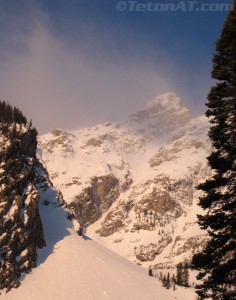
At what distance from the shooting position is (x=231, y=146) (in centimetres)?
2411

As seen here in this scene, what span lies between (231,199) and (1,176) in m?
58.1

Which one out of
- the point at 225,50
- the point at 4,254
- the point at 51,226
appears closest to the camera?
the point at 225,50

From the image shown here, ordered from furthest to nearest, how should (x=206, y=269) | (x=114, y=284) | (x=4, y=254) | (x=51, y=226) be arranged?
(x=51, y=226) → (x=114, y=284) → (x=4, y=254) → (x=206, y=269)

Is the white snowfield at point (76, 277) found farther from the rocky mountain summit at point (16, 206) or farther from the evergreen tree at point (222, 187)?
the evergreen tree at point (222, 187)

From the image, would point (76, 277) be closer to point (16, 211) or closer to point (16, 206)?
point (16, 211)

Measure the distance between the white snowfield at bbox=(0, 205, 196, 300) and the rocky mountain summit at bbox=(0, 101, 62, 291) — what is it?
2466mm

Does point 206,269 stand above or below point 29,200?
below

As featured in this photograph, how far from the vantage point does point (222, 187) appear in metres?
24.5

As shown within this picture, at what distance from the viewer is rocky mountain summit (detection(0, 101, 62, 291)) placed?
72.2 metres

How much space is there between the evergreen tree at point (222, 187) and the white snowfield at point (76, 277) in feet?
164

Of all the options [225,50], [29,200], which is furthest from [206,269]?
[29,200]

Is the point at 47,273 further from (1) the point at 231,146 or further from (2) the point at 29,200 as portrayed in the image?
(1) the point at 231,146

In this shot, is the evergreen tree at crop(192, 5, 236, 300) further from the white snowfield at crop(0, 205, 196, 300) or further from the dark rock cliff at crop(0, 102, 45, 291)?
the dark rock cliff at crop(0, 102, 45, 291)

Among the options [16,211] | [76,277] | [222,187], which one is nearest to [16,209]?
[16,211]
